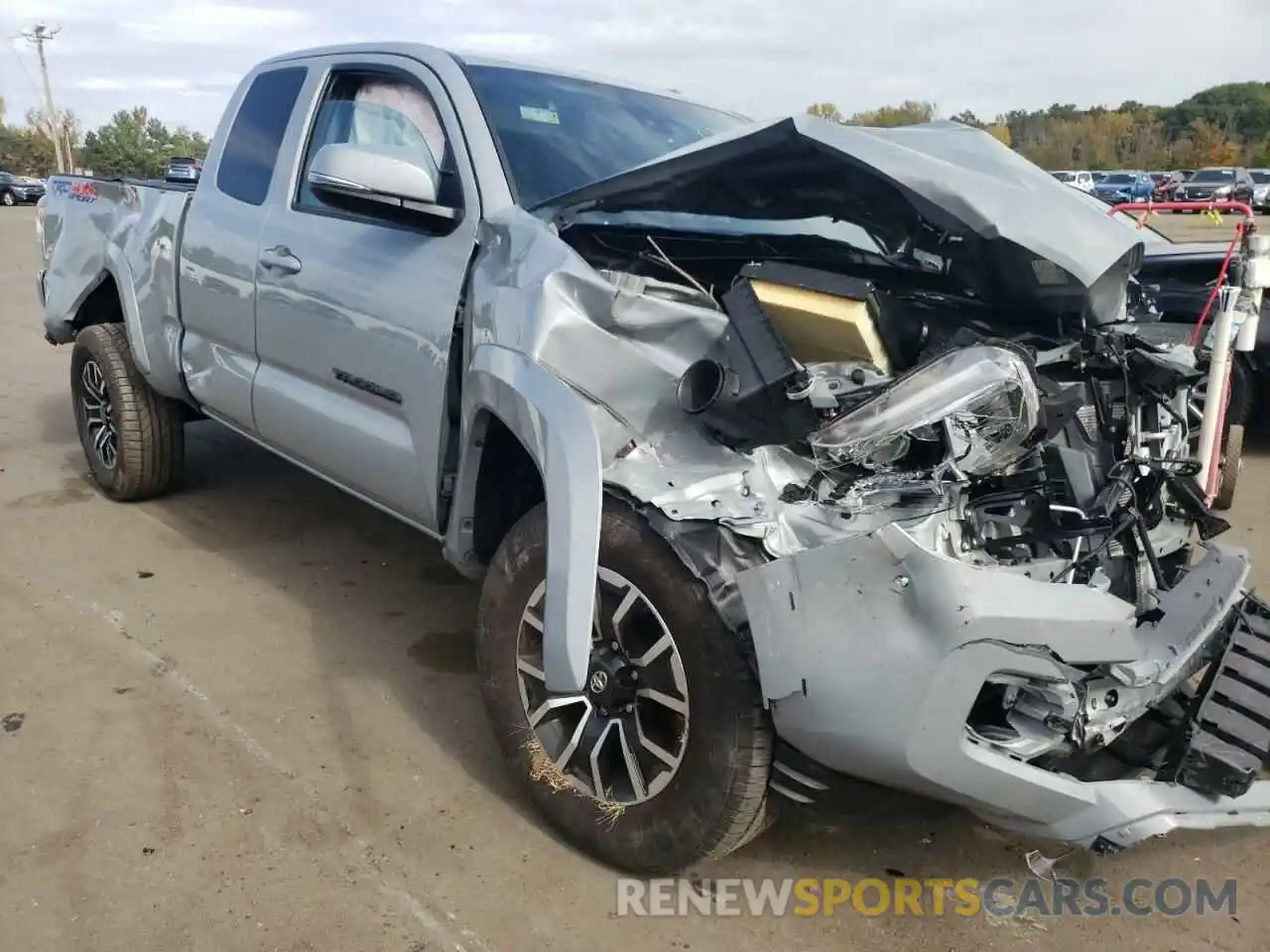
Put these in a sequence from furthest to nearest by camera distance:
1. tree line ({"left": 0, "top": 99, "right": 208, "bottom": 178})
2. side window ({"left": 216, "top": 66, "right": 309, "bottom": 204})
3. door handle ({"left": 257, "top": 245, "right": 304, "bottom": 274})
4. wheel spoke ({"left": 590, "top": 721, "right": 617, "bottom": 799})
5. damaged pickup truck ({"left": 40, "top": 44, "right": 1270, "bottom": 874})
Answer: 1. tree line ({"left": 0, "top": 99, "right": 208, "bottom": 178})
2. side window ({"left": 216, "top": 66, "right": 309, "bottom": 204})
3. door handle ({"left": 257, "top": 245, "right": 304, "bottom": 274})
4. wheel spoke ({"left": 590, "top": 721, "right": 617, "bottom": 799})
5. damaged pickup truck ({"left": 40, "top": 44, "right": 1270, "bottom": 874})

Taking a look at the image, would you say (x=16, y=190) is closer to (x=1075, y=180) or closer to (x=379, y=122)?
(x=1075, y=180)

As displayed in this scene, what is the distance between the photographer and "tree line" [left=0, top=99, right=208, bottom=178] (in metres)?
64.1

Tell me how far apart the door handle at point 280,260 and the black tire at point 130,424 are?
5.34 ft

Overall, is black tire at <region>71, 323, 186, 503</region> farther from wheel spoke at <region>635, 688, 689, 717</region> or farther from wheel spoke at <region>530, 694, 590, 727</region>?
wheel spoke at <region>635, 688, 689, 717</region>

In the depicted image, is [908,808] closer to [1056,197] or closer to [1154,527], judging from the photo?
[1154,527]

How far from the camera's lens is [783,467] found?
2424mm

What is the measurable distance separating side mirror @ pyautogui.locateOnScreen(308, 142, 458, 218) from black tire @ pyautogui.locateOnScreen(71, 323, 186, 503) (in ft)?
8.04

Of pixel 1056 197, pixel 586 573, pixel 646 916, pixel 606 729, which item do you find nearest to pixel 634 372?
pixel 586 573

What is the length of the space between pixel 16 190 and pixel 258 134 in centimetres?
4304

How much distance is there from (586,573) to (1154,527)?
1.53 m

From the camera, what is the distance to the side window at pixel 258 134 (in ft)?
13.1

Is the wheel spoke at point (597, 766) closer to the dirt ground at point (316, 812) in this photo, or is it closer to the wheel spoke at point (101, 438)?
the dirt ground at point (316, 812)

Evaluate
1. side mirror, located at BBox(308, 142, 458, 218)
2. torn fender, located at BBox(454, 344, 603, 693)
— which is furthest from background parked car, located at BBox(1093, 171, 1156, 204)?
torn fender, located at BBox(454, 344, 603, 693)

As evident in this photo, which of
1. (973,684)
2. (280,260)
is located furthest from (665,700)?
(280,260)
